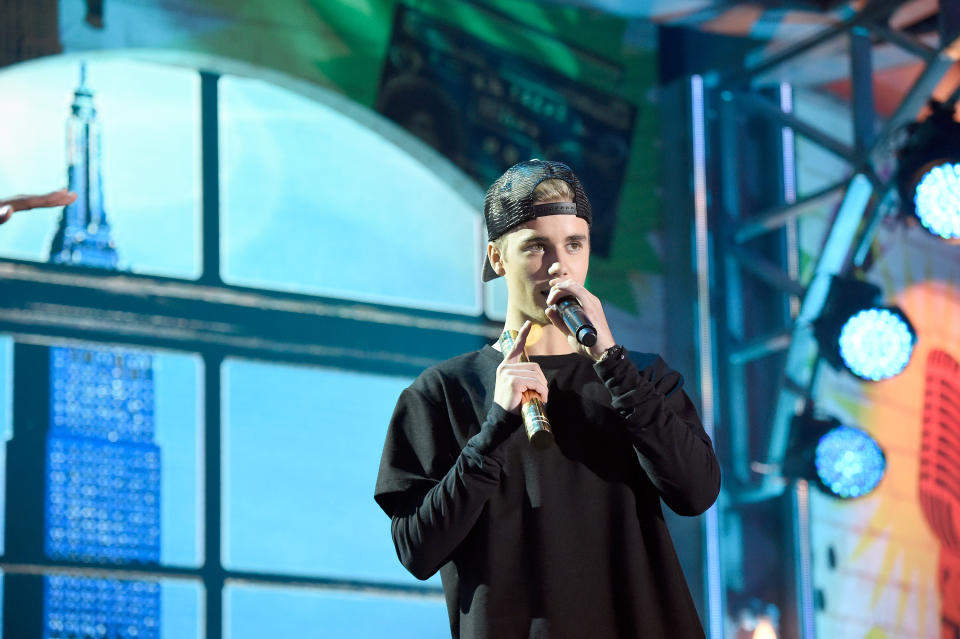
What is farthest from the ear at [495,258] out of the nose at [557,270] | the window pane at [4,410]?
the window pane at [4,410]

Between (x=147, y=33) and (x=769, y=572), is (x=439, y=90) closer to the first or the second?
(x=147, y=33)

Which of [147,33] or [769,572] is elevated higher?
[147,33]

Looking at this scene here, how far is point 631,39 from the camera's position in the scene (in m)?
5.79

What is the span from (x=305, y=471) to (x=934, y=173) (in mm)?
2370

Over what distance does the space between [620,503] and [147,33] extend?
319cm

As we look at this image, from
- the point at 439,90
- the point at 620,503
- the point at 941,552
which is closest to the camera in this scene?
the point at 620,503

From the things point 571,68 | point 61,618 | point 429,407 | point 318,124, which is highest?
point 571,68

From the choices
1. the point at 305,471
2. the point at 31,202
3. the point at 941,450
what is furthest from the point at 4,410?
the point at 941,450

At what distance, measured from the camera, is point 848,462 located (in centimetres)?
514

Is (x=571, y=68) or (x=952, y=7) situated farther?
(x=571, y=68)

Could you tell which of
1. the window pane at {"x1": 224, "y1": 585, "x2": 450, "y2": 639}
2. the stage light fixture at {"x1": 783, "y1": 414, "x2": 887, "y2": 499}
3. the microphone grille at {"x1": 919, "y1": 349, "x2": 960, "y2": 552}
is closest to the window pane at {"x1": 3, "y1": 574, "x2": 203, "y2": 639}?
the window pane at {"x1": 224, "y1": 585, "x2": 450, "y2": 639}

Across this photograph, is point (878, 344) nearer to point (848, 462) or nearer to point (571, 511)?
point (848, 462)

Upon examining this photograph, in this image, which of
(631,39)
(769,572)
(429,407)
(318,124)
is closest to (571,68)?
(631,39)

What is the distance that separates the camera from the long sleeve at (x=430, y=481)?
1.86 metres
